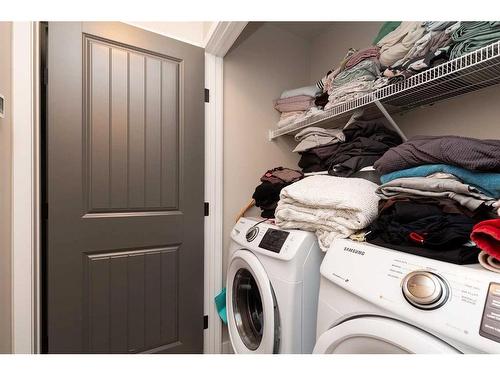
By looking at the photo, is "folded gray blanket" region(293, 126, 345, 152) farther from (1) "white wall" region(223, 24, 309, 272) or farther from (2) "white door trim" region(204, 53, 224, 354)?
(2) "white door trim" region(204, 53, 224, 354)

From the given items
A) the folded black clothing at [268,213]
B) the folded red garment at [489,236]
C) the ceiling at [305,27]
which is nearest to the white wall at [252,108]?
the ceiling at [305,27]

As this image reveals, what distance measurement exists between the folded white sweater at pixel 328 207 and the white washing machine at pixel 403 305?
0.13 meters

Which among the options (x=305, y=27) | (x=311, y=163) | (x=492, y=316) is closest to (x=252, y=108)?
(x=311, y=163)

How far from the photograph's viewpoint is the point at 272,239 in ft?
3.33

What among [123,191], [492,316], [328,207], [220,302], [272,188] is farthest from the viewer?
[220,302]

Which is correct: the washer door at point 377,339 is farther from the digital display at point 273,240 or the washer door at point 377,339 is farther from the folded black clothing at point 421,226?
the digital display at point 273,240

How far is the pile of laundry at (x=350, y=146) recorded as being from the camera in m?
1.07

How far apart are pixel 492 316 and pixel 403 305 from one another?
0.13m

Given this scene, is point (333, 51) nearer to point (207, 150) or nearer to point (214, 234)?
point (207, 150)

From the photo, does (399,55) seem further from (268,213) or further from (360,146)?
(268,213)

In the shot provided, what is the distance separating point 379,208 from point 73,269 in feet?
4.36

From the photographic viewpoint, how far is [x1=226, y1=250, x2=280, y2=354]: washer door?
3.47ft

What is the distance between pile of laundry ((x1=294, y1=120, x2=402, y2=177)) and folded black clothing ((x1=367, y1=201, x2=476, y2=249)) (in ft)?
1.22

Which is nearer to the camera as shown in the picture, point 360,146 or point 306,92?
point 360,146
